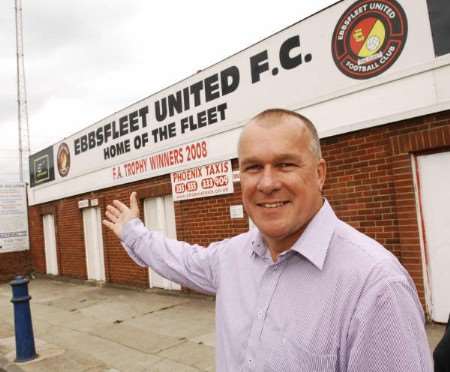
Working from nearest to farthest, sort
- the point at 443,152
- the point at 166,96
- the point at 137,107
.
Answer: the point at 443,152
the point at 166,96
the point at 137,107

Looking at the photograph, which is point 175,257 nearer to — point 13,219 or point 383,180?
point 383,180

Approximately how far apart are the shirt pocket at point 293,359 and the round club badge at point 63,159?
1325cm

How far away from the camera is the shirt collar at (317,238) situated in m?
1.52

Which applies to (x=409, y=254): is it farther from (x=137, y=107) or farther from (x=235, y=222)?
(x=137, y=107)

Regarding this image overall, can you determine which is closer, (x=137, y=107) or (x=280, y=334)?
(x=280, y=334)

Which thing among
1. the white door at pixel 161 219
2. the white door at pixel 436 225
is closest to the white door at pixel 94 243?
the white door at pixel 161 219

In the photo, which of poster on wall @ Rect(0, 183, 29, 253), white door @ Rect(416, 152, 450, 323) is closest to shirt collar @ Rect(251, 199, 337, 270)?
white door @ Rect(416, 152, 450, 323)

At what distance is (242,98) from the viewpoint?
7.90 m

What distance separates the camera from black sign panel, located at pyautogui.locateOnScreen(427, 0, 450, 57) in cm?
518

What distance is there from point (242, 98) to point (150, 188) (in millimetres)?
3390

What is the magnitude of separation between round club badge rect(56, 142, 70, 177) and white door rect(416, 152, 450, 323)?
11.0 metres

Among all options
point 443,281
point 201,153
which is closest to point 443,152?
point 443,281

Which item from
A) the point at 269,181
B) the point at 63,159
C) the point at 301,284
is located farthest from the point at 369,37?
the point at 63,159

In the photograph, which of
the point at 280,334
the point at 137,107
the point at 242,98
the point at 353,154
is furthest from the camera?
the point at 137,107
